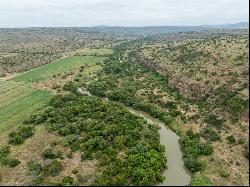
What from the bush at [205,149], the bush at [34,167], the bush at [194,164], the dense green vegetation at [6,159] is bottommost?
the dense green vegetation at [6,159]

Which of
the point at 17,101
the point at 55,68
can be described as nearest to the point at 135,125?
the point at 17,101

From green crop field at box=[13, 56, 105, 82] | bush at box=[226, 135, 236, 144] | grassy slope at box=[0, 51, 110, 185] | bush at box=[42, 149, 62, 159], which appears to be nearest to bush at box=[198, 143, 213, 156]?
bush at box=[226, 135, 236, 144]

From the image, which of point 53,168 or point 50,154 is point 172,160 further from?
point 50,154

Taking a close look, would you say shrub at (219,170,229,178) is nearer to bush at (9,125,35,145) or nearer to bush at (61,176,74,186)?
bush at (61,176,74,186)

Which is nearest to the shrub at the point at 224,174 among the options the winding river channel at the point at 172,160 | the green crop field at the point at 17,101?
the winding river channel at the point at 172,160

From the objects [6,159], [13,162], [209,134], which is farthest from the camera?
[209,134]

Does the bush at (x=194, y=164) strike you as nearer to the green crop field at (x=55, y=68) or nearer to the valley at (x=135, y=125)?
the valley at (x=135, y=125)

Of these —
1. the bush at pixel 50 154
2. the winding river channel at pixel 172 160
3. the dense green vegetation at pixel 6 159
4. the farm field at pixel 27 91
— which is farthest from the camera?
the farm field at pixel 27 91
